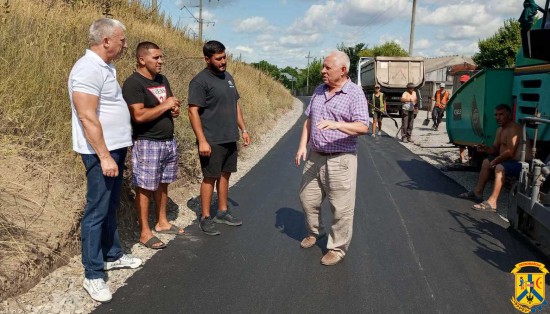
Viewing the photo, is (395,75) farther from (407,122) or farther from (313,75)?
(313,75)

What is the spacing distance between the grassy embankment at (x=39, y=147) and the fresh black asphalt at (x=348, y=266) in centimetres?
67

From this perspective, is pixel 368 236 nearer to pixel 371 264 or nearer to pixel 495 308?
pixel 371 264

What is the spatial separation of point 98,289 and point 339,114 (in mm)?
2321

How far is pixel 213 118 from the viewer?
14.6ft

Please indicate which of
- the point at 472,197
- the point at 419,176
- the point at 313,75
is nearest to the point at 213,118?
the point at 472,197

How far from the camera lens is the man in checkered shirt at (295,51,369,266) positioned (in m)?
3.60

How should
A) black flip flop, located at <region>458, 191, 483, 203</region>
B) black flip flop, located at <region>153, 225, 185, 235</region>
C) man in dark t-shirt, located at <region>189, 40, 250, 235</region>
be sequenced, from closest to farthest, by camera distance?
man in dark t-shirt, located at <region>189, 40, 250, 235</region>, black flip flop, located at <region>153, 225, 185, 235</region>, black flip flop, located at <region>458, 191, 483, 203</region>

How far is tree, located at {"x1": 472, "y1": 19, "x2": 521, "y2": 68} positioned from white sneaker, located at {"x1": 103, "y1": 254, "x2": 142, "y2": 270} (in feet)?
121

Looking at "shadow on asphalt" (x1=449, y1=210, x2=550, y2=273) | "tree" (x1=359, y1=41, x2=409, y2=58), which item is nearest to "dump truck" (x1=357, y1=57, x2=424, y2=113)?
"shadow on asphalt" (x1=449, y1=210, x2=550, y2=273)

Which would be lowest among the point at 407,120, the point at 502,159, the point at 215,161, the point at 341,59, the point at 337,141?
the point at 502,159

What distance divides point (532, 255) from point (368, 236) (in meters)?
1.51

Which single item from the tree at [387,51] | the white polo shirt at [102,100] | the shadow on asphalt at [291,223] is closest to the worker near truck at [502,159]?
the shadow on asphalt at [291,223]

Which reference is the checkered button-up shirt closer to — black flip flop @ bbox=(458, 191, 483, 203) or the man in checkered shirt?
the man in checkered shirt

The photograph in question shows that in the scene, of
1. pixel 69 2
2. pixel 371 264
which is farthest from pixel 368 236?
pixel 69 2
